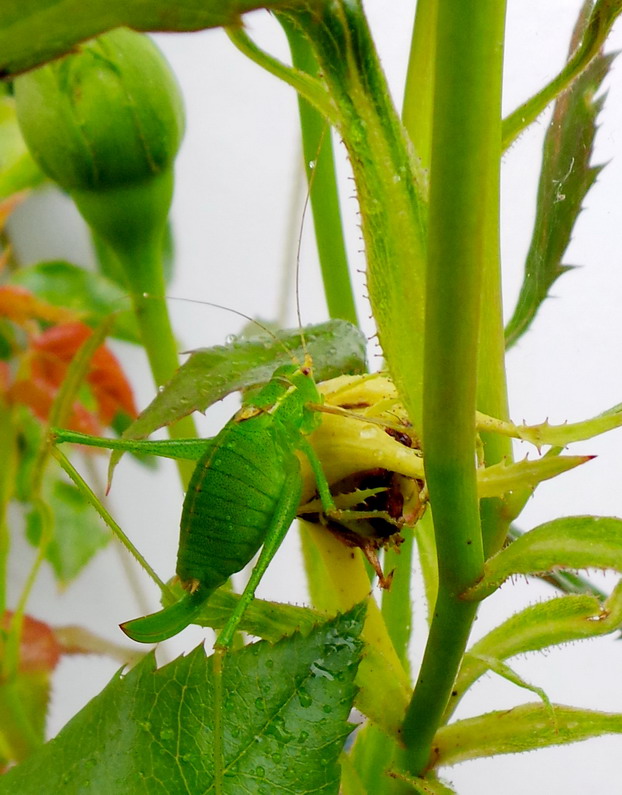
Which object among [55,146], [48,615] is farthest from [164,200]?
[48,615]

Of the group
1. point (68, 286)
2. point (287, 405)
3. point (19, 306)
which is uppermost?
point (68, 286)

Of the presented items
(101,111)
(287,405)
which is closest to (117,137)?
(101,111)

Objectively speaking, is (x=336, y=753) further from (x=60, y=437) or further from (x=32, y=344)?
(x=32, y=344)

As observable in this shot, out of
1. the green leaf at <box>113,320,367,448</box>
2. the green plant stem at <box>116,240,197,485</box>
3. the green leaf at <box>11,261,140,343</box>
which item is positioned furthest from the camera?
the green leaf at <box>11,261,140,343</box>

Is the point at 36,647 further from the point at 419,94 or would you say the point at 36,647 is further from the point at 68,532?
the point at 419,94

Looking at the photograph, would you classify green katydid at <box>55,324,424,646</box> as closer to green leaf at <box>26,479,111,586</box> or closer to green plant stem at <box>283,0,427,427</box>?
green plant stem at <box>283,0,427,427</box>

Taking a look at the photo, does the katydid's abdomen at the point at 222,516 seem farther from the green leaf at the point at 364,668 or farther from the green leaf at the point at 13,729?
the green leaf at the point at 13,729

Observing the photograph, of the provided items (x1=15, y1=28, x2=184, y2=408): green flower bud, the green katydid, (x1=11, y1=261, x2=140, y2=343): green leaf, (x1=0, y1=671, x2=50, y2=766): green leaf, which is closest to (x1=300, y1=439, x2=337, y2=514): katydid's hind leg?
the green katydid
